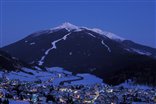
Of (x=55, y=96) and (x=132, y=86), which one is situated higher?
(x=55, y=96)

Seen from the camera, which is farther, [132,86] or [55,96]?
[132,86]

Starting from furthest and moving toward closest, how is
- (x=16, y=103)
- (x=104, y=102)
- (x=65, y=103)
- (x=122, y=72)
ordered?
(x=122, y=72), (x=104, y=102), (x=65, y=103), (x=16, y=103)

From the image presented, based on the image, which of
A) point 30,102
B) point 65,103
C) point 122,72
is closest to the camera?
point 30,102

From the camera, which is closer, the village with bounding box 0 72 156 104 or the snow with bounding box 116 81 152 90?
the village with bounding box 0 72 156 104

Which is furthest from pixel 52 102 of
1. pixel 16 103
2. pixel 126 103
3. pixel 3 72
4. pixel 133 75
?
pixel 133 75

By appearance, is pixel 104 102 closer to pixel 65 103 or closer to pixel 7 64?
pixel 65 103

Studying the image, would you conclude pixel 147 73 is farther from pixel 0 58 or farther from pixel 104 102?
pixel 104 102

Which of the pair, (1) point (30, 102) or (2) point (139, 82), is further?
(2) point (139, 82)

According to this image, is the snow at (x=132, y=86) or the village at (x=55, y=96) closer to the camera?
the village at (x=55, y=96)

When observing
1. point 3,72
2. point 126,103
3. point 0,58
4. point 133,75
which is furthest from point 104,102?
point 0,58
